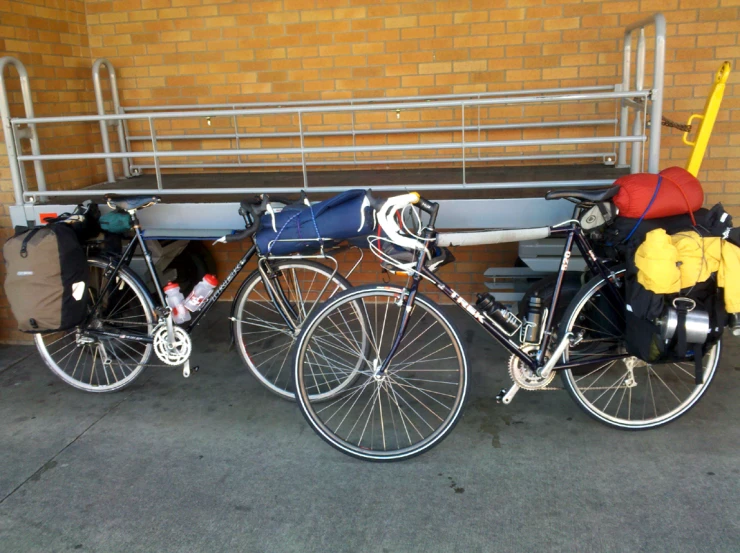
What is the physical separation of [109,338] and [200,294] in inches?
23.5

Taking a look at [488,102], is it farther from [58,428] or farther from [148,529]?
[58,428]

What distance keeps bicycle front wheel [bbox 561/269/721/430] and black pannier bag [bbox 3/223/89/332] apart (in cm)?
251

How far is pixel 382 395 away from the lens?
3.79 meters

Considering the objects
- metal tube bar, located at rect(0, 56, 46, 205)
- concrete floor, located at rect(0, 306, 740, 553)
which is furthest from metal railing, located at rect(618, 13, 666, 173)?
metal tube bar, located at rect(0, 56, 46, 205)

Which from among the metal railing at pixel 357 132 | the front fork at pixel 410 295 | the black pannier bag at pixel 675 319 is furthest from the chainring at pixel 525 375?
the metal railing at pixel 357 132

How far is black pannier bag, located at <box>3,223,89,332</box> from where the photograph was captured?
3537mm

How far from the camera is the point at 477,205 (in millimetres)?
3717

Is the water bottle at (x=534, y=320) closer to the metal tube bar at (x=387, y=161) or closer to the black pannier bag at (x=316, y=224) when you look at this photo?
the black pannier bag at (x=316, y=224)

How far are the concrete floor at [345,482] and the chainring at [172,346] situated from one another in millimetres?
261

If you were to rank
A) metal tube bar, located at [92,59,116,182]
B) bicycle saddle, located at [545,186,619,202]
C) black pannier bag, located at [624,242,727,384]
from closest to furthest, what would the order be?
black pannier bag, located at [624,242,727,384] < bicycle saddle, located at [545,186,619,202] < metal tube bar, located at [92,59,116,182]

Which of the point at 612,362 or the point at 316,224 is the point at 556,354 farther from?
the point at 316,224

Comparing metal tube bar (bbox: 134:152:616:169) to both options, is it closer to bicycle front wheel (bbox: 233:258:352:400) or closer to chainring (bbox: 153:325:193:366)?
bicycle front wheel (bbox: 233:258:352:400)

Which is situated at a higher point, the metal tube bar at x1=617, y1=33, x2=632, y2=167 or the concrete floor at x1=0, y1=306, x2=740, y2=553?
the metal tube bar at x1=617, y1=33, x2=632, y2=167

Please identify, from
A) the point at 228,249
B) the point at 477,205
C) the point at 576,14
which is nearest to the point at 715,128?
the point at 576,14
